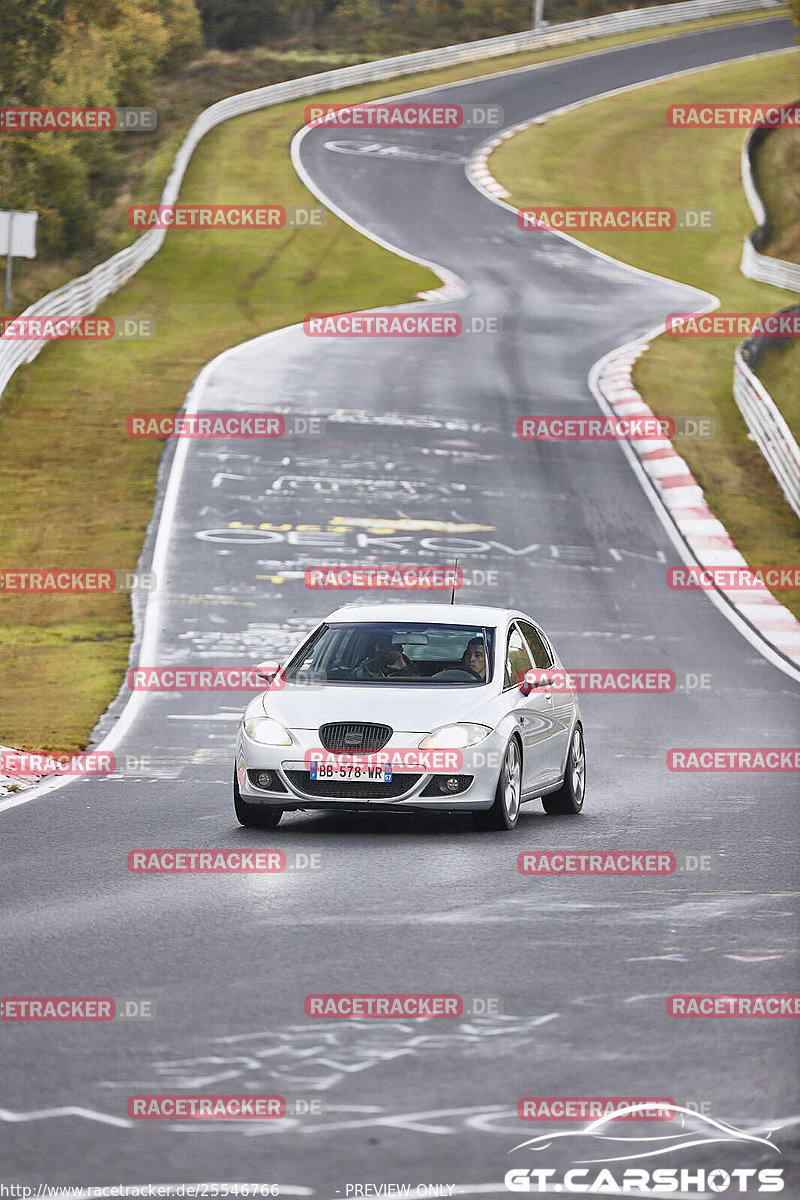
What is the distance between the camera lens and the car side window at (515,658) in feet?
40.9

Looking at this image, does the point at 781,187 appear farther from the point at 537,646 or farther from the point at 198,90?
the point at 537,646

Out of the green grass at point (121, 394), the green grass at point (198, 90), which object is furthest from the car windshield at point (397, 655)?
the green grass at point (198, 90)

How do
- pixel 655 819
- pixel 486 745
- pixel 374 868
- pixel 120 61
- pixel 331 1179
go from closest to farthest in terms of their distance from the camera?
pixel 331 1179, pixel 374 868, pixel 486 745, pixel 655 819, pixel 120 61

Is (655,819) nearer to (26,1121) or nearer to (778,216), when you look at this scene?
(26,1121)

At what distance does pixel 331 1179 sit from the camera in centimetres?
505

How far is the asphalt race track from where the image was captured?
18.0 feet

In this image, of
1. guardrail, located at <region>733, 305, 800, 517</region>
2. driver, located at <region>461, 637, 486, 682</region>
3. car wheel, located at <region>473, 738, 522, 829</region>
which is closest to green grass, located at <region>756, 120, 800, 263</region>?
guardrail, located at <region>733, 305, 800, 517</region>

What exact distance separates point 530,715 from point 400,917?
3797mm

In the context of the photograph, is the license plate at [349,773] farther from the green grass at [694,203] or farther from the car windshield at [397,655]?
the green grass at [694,203]

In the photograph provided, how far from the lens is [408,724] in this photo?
11.4 m

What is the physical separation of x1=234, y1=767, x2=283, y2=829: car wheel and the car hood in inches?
22.3

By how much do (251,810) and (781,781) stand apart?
4.72 m

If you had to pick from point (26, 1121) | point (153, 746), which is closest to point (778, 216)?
point (153, 746)

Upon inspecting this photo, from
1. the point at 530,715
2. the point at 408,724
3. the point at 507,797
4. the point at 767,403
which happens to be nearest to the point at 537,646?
the point at 530,715
